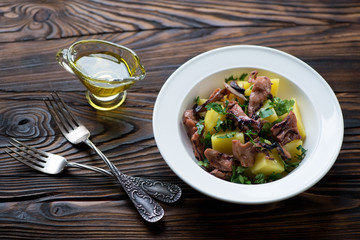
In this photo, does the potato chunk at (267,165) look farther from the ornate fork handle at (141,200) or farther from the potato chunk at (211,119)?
the ornate fork handle at (141,200)

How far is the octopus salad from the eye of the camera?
67.4 inches

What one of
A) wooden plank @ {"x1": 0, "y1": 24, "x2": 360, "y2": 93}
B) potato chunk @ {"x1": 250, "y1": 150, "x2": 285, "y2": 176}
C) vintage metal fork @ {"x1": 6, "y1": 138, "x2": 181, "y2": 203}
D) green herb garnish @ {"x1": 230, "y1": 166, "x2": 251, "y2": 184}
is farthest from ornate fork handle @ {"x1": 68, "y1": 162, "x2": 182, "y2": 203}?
wooden plank @ {"x1": 0, "y1": 24, "x2": 360, "y2": 93}

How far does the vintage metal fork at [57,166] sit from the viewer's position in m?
1.88

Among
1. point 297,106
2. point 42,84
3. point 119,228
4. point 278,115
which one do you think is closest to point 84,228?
point 119,228

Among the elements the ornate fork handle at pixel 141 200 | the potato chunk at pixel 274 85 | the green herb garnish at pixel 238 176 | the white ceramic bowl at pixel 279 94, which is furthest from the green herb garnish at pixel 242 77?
the ornate fork handle at pixel 141 200

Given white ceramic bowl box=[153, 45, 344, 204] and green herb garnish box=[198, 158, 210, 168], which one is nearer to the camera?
white ceramic bowl box=[153, 45, 344, 204]

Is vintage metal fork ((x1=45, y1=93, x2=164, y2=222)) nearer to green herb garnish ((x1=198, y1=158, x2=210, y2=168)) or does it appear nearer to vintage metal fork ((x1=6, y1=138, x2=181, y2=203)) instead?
vintage metal fork ((x1=6, y1=138, x2=181, y2=203))

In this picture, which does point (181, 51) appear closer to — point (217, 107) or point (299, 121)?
point (217, 107)

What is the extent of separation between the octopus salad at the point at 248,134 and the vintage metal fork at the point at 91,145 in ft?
1.05

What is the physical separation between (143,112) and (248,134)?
0.67 m

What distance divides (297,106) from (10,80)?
1601 millimetres

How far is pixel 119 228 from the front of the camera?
185 centimetres

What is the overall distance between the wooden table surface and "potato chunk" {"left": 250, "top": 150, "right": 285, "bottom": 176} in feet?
0.78

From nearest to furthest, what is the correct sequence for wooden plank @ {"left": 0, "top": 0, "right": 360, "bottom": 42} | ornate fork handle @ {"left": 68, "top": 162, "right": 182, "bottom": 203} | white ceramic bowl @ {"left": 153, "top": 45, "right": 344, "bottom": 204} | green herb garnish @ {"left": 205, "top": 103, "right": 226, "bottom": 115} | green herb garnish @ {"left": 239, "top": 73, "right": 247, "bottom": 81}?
white ceramic bowl @ {"left": 153, "top": 45, "right": 344, "bottom": 204} < green herb garnish @ {"left": 205, "top": 103, "right": 226, "bottom": 115} < ornate fork handle @ {"left": 68, "top": 162, "right": 182, "bottom": 203} < green herb garnish @ {"left": 239, "top": 73, "right": 247, "bottom": 81} < wooden plank @ {"left": 0, "top": 0, "right": 360, "bottom": 42}
